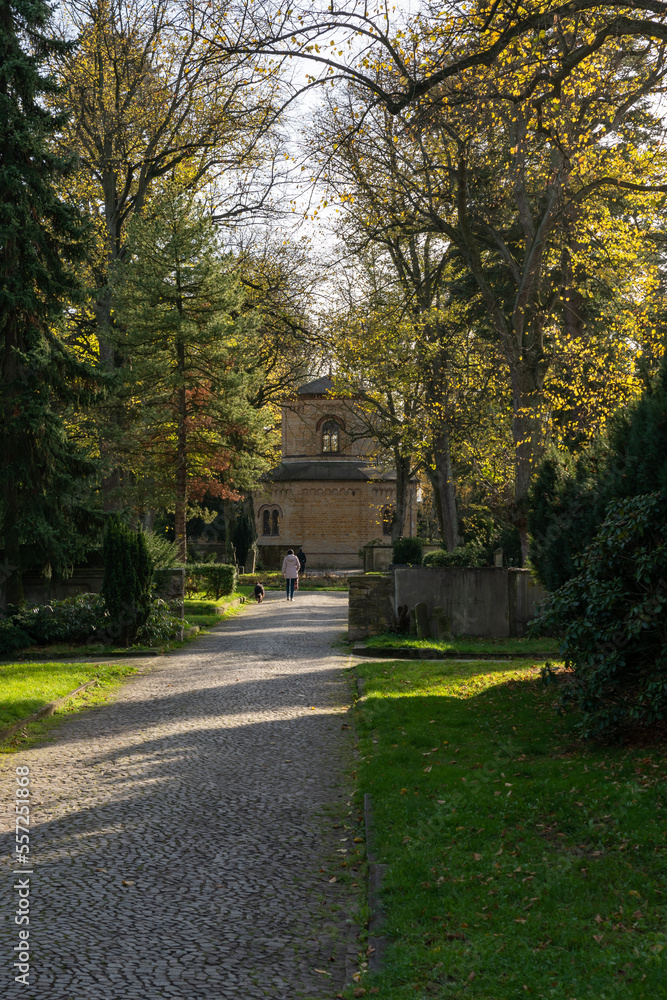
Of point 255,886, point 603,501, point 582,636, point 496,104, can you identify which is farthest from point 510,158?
point 255,886

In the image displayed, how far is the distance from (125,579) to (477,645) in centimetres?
620

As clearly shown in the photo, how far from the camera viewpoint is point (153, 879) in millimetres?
4715

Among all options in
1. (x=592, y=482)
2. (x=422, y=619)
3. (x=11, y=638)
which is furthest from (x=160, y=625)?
(x=592, y=482)

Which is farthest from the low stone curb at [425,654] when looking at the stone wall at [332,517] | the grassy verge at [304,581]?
the stone wall at [332,517]

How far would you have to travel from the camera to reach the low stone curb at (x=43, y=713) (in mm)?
8281

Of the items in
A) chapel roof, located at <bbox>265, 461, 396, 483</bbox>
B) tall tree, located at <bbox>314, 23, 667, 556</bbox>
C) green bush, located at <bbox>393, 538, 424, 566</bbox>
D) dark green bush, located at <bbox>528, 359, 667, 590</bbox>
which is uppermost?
tall tree, located at <bbox>314, 23, 667, 556</bbox>

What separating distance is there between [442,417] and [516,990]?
2099cm

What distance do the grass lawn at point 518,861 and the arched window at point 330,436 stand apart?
45.9 meters

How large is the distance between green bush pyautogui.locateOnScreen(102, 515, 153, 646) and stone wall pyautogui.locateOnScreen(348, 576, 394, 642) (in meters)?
3.78

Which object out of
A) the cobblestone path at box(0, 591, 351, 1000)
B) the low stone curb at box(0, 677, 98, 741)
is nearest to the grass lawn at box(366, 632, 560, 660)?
the cobblestone path at box(0, 591, 351, 1000)

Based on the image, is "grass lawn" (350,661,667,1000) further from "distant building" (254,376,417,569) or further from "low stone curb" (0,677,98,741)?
"distant building" (254,376,417,569)

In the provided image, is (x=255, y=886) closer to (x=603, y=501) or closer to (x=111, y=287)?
(x=603, y=501)

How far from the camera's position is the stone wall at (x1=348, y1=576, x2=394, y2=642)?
1559 centimetres

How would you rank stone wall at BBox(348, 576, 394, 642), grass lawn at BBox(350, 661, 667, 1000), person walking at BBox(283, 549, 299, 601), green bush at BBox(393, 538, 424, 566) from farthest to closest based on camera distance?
green bush at BBox(393, 538, 424, 566) → person walking at BBox(283, 549, 299, 601) → stone wall at BBox(348, 576, 394, 642) → grass lawn at BBox(350, 661, 667, 1000)
